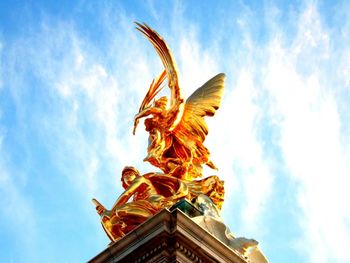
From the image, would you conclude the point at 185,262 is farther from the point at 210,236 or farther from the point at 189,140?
the point at 189,140

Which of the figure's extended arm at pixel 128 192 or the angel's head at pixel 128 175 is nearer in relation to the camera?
the figure's extended arm at pixel 128 192

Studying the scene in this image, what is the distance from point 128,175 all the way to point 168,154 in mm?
1660

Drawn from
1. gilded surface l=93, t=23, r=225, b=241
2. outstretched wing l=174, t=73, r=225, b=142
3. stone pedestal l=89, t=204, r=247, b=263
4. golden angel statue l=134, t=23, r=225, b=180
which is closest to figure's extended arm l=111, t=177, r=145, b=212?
gilded surface l=93, t=23, r=225, b=241

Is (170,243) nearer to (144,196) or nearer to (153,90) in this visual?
(144,196)

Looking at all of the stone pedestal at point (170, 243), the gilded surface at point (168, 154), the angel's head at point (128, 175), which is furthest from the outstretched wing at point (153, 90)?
the stone pedestal at point (170, 243)

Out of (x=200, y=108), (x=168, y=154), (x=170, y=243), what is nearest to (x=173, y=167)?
(x=168, y=154)

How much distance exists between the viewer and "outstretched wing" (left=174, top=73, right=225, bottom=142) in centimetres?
2158

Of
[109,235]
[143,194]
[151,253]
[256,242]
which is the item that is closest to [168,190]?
[143,194]

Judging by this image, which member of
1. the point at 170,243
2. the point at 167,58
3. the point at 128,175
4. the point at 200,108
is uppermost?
the point at 167,58

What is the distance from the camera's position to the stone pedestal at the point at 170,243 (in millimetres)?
14664

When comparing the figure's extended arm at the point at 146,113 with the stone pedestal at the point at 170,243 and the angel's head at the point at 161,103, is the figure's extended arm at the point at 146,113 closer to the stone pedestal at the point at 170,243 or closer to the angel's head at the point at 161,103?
the angel's head at the point at 161,103

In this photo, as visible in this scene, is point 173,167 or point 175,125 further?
point 175,125

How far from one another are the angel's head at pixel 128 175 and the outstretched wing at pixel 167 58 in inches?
100

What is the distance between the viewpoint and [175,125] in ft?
69.7
